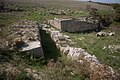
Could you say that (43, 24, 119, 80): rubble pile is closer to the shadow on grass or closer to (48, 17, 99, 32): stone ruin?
the shadow on grass

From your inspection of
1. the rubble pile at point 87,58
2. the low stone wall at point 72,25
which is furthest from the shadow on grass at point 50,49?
the low stone wall at point 72,25

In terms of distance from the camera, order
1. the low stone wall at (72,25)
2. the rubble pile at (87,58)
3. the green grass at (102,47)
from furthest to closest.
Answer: the low stone wall at (72,25) → the green grass at (102,47) → the rubble pile at (87,58)

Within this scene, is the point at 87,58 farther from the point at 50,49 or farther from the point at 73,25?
the point at 73,25

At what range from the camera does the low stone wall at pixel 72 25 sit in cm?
2008

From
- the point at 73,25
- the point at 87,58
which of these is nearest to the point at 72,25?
the point at 73,25

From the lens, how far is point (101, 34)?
60.6ft

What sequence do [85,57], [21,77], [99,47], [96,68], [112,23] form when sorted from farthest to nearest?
[112,23], [99,47], [85,57], [96,68], [21,77]

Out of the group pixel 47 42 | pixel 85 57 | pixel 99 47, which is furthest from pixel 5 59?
pixel 99 47

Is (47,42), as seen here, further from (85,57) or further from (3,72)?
(3,72)

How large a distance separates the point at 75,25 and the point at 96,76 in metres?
12.3

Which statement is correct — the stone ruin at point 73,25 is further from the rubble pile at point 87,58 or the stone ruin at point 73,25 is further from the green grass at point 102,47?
the rubble pile at point 87,58

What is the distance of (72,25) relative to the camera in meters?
20.5

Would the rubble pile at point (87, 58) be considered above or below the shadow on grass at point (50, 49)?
above

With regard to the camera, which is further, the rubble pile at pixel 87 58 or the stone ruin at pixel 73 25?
the stone ruin at pixel 73 25
